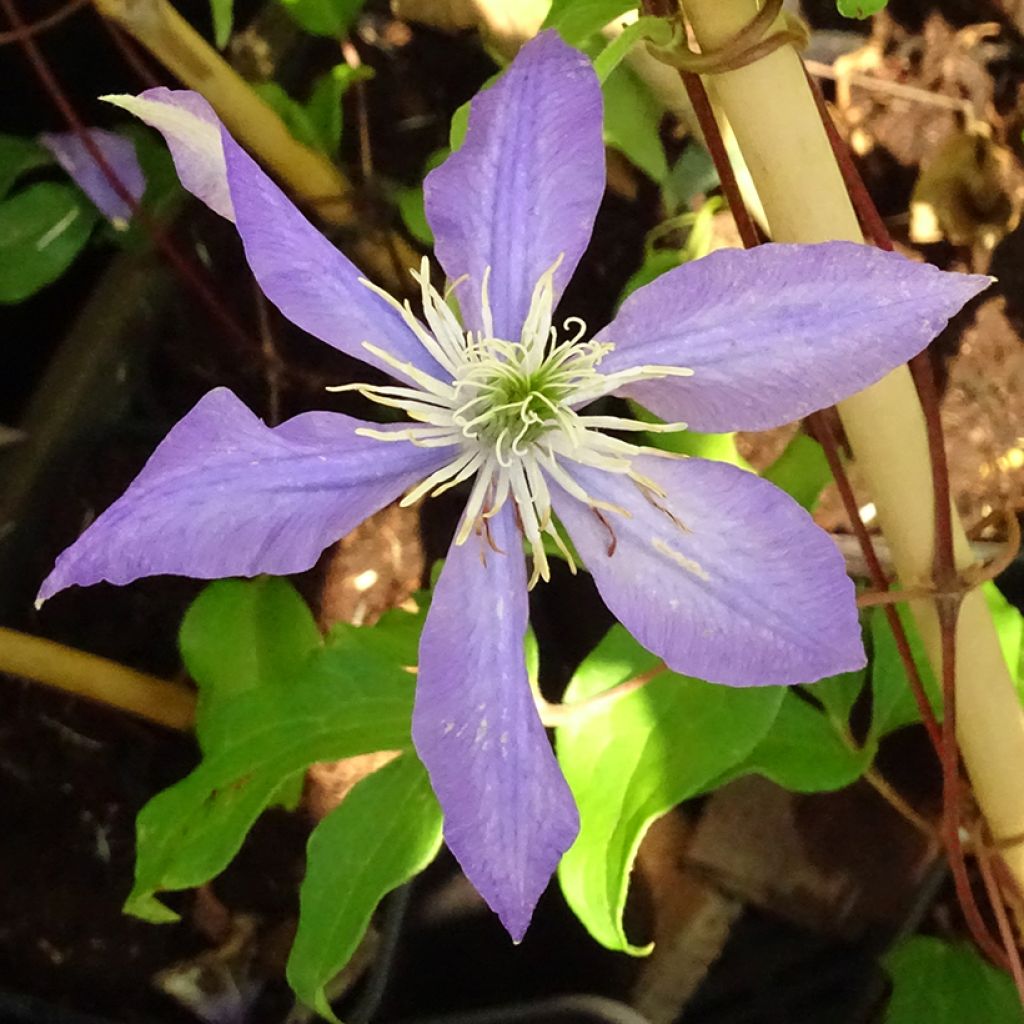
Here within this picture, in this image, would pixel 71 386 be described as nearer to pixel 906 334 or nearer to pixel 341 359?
pixel 341 359

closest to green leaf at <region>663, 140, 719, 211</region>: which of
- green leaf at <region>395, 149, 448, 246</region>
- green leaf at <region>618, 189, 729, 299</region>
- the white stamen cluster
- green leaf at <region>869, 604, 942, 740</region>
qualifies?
green leaf at <region>618, 189, 729, 299</region>

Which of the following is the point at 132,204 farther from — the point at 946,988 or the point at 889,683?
the point at 946,988

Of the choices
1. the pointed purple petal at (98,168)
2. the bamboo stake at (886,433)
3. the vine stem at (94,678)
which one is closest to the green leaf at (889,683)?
the bamboo stake at (886,433)

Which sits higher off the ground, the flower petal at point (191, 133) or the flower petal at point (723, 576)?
the flower petal at point (191, 133)

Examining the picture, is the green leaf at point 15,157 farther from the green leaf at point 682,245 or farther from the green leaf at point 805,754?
the green leaf at point 805,754

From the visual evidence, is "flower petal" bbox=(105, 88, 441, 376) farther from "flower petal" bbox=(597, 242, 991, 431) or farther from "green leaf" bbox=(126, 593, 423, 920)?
"green leaf" bbox=(126, 593, 423, 920)
